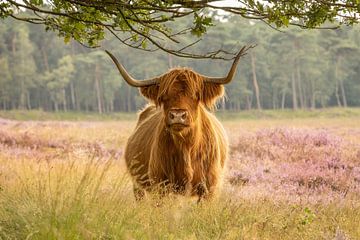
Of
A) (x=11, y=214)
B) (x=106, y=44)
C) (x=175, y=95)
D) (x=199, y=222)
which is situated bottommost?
(x=199, y=222)

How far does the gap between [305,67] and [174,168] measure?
67178 millimetres

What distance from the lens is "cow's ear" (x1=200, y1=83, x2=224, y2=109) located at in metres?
6.72

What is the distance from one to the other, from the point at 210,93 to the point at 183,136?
0.66 m

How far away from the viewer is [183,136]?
6.64m

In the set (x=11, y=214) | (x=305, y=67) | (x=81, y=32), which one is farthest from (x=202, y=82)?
(x=305, y=67)

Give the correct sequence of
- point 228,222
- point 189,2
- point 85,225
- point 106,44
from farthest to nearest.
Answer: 1. point 106,44
2. point 228,222
3. point 189,2
4. point 85,225

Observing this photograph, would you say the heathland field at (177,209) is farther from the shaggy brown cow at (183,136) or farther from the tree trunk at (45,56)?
the tree trunk at (45,56)

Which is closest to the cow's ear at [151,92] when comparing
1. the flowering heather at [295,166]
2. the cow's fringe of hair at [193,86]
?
the cow's fringe of hair at [193,86]

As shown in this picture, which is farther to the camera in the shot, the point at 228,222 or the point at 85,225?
the point at 228,222

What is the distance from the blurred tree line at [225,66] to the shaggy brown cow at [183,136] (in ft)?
198

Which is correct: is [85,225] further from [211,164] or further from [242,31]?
[242,31]

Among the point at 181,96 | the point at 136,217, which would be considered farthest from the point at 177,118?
the point at 136,217

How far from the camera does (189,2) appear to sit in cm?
472

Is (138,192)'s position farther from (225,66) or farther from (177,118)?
(225,66)
